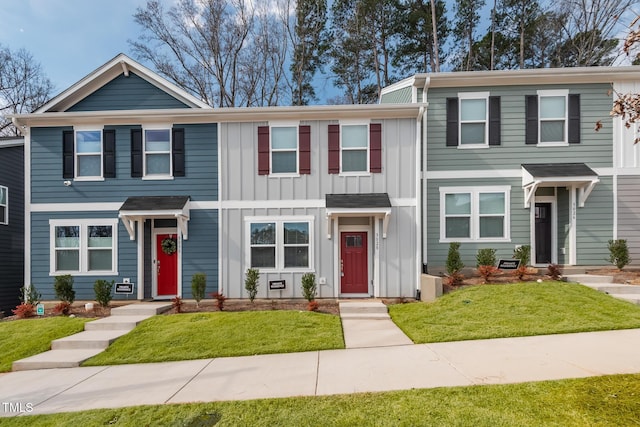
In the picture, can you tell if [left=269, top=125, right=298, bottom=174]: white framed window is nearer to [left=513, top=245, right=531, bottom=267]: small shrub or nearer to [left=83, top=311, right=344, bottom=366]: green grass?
[left=83, top=311, right=344, bottom=366]: green grass

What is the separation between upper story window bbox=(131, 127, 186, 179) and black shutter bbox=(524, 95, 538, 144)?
10497 millimetres

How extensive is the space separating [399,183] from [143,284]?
27.1 feet

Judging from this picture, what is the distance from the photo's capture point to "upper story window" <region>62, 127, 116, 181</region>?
932 cm

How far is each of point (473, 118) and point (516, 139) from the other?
4.72ft

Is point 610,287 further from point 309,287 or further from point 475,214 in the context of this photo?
point 309,287

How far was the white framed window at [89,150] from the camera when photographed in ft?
30.8

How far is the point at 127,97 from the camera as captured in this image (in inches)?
389

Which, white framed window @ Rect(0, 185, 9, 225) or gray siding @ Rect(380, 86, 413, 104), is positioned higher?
gray siding @ Rect(380, 86, 413, 104)

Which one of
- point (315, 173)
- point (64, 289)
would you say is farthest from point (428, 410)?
point (64, 289)

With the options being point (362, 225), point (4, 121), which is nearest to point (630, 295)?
point (362, 225)

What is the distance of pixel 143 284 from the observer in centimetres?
924

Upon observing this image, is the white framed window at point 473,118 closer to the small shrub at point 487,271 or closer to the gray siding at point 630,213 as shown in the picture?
the small shrub at point 487,271

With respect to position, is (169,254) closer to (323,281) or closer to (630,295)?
(323,281)

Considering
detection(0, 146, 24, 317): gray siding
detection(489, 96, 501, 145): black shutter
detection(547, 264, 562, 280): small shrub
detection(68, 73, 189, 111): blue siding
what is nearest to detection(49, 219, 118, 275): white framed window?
detection(0, 146, 24, 317): gray siding
